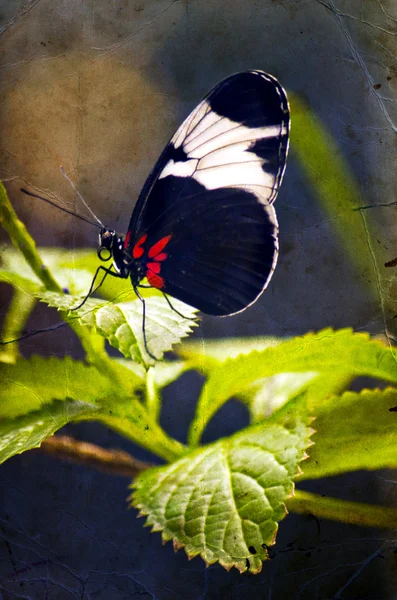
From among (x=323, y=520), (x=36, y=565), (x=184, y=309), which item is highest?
(x=184, y=309)

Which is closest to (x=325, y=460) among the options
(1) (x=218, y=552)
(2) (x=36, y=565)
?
(1) (x=218, y=552)

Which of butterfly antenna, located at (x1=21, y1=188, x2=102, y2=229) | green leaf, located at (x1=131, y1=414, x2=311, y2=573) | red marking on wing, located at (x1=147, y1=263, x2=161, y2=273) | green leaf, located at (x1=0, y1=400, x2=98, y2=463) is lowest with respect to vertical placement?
green leaf, located at (x1=131, y1=414, x2=311, y2=573)

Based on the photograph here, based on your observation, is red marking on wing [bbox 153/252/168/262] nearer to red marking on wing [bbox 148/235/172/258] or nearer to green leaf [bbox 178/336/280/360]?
red marking on wing [bbox 148/235/172/258]

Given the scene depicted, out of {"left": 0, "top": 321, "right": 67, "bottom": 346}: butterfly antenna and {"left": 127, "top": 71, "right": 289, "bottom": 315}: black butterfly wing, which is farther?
{"left": 0, "top": 321, "right": 67, "bottom": 346}: butterfly antenna

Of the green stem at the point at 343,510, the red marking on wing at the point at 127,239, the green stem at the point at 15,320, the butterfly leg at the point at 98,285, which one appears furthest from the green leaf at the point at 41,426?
the green stem at the point at 343,510

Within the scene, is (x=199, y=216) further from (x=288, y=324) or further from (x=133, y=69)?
(x=133, y=69)

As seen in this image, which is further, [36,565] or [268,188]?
[36,565]

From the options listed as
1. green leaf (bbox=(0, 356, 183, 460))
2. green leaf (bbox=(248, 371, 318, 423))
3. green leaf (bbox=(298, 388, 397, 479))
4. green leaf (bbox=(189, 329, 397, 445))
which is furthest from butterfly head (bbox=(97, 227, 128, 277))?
green leaf (bbox=(298, 388, 397, 479))
